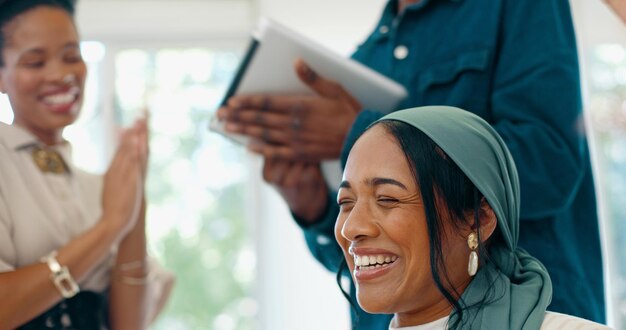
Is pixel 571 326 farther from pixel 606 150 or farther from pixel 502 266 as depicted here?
pixel 606 150

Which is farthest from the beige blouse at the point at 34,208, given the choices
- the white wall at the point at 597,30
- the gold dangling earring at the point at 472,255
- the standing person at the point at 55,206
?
the white wall at the point at 597,30

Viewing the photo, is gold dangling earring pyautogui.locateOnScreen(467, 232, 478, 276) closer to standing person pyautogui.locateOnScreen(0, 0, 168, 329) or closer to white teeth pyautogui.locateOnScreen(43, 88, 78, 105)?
standing person pyautogui.locateOnScreen(0, 0, 168, 329)

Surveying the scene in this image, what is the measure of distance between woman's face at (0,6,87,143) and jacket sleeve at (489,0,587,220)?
2.56 ft

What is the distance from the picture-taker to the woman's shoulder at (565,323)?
121cm

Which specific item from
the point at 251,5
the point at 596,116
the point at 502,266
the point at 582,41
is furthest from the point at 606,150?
the point at 502,266

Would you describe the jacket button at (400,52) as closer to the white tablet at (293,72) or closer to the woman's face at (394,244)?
the white tablet at (293,72)

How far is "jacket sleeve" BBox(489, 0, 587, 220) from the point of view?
163 centimetres

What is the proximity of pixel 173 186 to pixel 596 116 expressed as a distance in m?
2.14

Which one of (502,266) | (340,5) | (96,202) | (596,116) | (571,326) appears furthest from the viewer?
(340,5)

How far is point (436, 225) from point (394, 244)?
0.06 meters

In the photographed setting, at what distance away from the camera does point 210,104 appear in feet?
16.1

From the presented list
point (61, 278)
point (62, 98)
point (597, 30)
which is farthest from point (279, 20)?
point (61, 278)

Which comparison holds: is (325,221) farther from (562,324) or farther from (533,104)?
(562,324)

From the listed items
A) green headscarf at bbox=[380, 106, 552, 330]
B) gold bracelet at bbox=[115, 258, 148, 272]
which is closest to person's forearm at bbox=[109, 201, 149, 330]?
gold bracelet at bbox=[115, 258, 148, 272]
